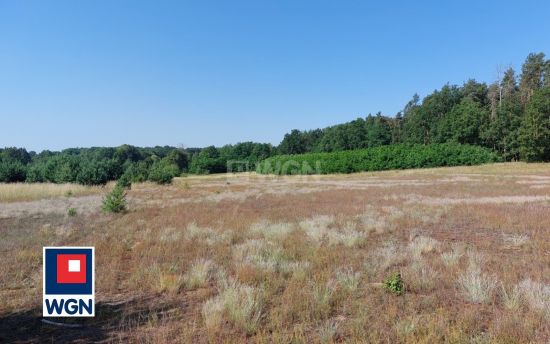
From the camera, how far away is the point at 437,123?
8056cm

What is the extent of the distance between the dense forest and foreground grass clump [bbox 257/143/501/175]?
7.34m

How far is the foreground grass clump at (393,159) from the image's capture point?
2419 inches

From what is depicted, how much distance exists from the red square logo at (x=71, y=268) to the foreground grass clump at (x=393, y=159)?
217 ft

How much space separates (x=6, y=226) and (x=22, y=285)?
8308 millimetres

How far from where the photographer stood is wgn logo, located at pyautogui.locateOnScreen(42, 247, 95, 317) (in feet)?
15.7

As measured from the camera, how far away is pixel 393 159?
66.7 m

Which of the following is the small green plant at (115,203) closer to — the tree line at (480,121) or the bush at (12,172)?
the bush at (12,172)

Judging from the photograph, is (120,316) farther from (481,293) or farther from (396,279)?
(481,293)

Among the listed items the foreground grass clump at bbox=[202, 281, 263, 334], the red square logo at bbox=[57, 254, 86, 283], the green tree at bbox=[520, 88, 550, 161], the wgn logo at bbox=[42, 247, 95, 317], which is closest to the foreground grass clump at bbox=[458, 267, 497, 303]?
the foreground grass clump at bbox=[202, 281, 263, 334]

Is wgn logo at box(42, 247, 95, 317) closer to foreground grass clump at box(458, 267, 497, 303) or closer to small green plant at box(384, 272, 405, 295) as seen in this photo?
small green plant at box(384, 272, 405, 295)

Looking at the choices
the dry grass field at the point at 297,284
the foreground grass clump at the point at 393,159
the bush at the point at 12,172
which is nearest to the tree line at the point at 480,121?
the foreground grass clump at the point at 393,159

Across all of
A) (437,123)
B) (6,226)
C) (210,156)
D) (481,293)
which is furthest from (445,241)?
(210,156)

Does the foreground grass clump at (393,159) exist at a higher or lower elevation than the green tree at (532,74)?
lower

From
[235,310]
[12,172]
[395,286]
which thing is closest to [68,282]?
[235,310]
